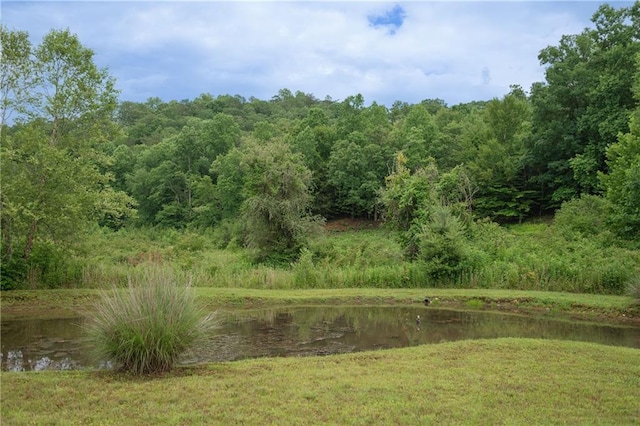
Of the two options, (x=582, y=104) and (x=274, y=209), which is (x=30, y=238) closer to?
(x=274, y=209)

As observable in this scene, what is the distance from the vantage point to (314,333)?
13328 millimetres

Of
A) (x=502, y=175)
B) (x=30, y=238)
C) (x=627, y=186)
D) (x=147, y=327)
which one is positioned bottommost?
(x=147, y=327)

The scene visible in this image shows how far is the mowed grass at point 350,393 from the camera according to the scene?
585 cm

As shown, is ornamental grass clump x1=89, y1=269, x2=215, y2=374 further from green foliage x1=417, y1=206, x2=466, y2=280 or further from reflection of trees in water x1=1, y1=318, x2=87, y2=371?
Answer: green foliage x1=417, y1=206, x2=466, y2=280

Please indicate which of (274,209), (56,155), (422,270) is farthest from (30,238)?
(422,270)

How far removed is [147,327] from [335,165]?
1887 inches

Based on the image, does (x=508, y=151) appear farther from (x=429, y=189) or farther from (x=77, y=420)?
(x=77, y=420)

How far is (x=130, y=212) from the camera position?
22.1 meters

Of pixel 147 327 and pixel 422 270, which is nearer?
pixel 147 327

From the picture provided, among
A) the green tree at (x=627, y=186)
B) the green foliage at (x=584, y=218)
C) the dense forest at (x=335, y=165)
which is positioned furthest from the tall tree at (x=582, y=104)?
the green tree at (x=627, y=186)

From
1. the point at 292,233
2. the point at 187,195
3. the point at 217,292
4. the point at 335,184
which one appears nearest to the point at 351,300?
the point at 217,292

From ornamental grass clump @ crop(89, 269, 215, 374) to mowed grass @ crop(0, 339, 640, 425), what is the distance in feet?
1.02

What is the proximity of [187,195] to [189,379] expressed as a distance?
5759 cm

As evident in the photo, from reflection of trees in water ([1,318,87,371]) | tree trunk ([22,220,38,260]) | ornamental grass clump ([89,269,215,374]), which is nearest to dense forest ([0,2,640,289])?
tree trunk ([22,220,38,260])
